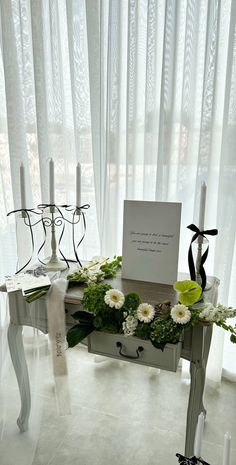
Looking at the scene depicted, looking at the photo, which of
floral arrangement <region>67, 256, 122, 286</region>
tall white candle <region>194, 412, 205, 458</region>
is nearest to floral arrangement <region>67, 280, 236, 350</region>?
floral arrangement <region>67, 256, 122, 286</region>

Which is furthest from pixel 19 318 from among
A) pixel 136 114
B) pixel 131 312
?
pixel 136 114

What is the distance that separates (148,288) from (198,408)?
0.44 metres

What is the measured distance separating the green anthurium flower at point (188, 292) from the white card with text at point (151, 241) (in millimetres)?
187

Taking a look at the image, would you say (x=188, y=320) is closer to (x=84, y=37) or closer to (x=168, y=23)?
(x=168, y=23)

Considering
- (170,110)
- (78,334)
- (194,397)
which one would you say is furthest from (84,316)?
(170,110)

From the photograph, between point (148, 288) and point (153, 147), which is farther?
point (153, 147)

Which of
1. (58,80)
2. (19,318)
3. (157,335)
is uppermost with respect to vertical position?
(58,80)

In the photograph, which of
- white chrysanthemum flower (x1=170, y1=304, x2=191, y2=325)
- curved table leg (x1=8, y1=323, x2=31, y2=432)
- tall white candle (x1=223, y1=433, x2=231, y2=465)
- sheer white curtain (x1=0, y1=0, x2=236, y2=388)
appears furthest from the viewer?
sheer white curtain (x1=0, y1=0, x2=236, y2=388)

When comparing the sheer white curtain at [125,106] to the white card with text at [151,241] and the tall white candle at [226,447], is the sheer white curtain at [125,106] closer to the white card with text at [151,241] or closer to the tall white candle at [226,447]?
the white card with text at [151,241]

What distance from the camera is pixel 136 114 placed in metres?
1.69

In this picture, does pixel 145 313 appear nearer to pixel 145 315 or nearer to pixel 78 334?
pixel 145 315

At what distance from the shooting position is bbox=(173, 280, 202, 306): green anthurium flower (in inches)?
44.1

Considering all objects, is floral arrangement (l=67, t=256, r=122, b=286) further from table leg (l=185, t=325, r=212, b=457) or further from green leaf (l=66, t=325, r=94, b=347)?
table leg (l=185, t=325, r=212, b=457)

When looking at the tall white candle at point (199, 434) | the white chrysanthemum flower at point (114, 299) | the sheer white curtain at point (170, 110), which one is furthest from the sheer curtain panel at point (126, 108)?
the tall white candle at point (199, 434)
